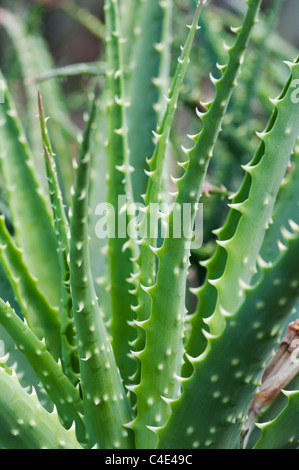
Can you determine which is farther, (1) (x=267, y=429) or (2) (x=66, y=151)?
(2) (x=66, y=151)

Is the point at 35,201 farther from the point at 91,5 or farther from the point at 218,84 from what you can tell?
the point at 91,5

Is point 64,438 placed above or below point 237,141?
below

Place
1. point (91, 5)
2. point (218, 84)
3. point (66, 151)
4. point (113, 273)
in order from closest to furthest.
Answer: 1. point (218, 84)
2. point (113, 273)
3. point (66, 151)
4. point (91, 5)

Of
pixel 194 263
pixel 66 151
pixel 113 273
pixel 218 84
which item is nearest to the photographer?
pixel 218 84

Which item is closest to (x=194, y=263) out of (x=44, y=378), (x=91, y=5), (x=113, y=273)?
(x=113, y=273)

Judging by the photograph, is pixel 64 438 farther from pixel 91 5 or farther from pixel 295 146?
pixel 91 5

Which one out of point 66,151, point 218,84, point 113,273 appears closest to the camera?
point 218,84
